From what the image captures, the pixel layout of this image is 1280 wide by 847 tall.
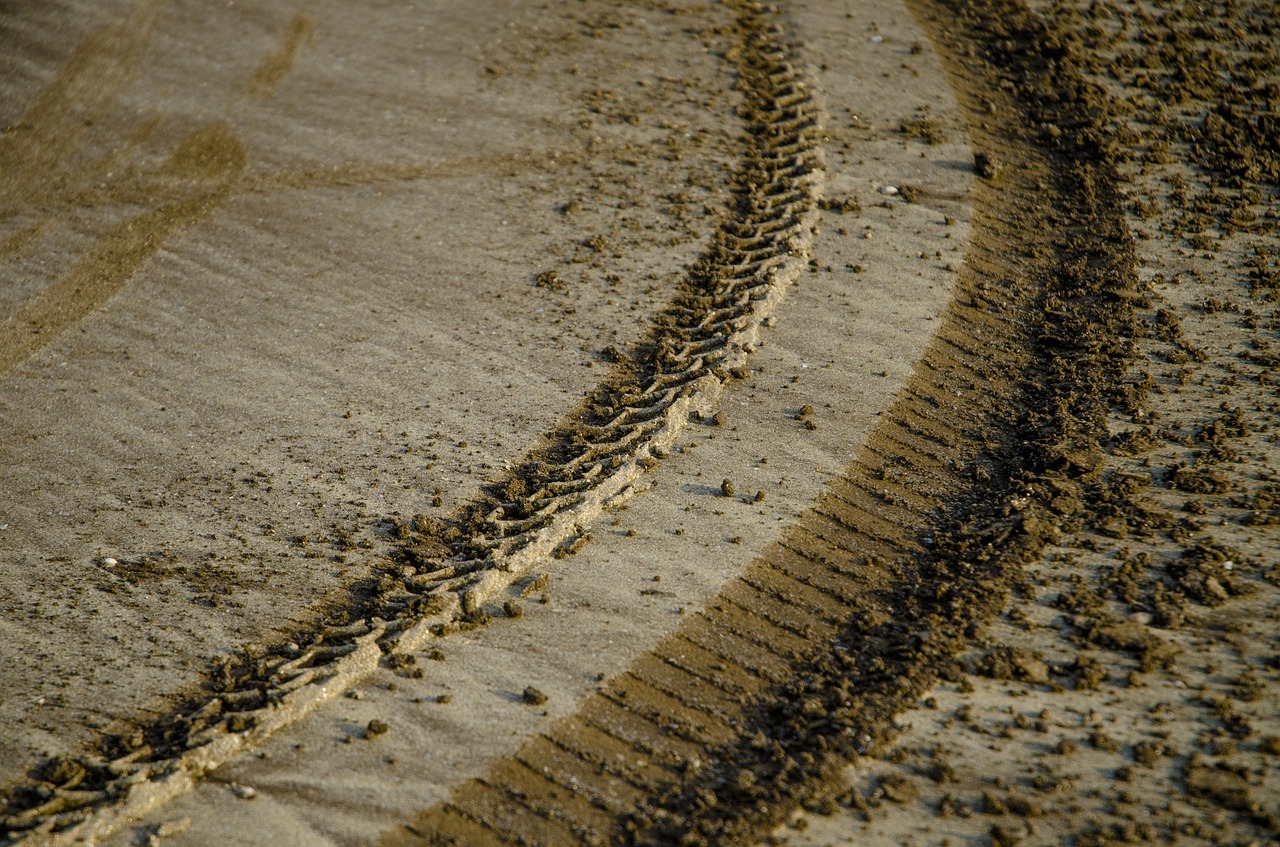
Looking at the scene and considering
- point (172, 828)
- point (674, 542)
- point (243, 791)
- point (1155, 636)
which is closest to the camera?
point (172, 828)

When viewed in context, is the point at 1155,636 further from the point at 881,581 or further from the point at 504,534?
the point at 504,534

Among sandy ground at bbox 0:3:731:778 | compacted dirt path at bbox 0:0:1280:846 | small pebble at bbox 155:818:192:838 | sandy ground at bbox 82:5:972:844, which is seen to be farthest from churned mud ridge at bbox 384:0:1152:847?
sandy ground at bbox 0:3:731:778

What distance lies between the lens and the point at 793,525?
15.1ft

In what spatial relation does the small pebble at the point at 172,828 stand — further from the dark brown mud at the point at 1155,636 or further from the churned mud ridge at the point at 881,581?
the dark brown mud at the point at 1155,636

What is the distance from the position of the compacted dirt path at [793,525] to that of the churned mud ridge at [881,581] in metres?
0.02

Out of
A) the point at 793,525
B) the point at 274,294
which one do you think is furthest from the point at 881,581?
the point at 274,294

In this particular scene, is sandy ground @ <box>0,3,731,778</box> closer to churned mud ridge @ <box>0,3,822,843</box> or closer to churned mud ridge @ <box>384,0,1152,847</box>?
churned mud ridge @ <box>0,3,822,843</box>

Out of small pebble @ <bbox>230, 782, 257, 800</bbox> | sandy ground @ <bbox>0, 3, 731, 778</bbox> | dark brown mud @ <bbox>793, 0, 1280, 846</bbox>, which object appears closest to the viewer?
dark brown mud @ <bbox>793, 0, 1280, 846</bbox>

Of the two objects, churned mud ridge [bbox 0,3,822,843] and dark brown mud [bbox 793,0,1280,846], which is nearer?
dark brown mud [bbox 793,0,1280,846]

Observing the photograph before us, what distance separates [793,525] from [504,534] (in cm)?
133

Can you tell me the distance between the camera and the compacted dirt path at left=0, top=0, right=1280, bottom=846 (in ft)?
11.5

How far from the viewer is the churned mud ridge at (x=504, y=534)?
3549 mm

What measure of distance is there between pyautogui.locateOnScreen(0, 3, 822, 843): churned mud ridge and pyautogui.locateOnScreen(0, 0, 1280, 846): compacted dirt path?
0.02 meters

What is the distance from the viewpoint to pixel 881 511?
467 cm
